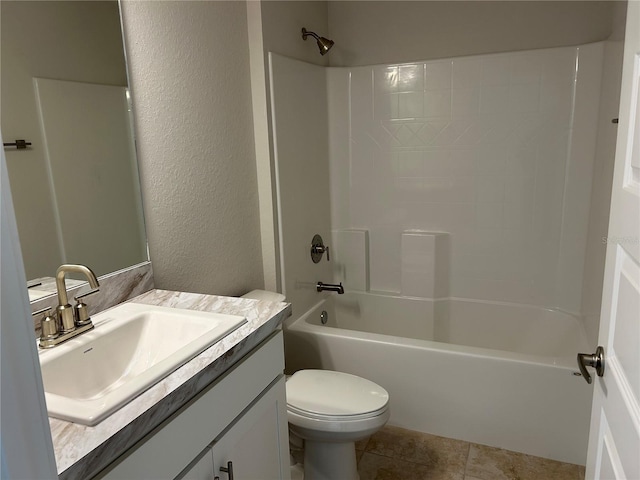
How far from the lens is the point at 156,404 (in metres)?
0.88

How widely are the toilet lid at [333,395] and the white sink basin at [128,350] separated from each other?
62 centimetres

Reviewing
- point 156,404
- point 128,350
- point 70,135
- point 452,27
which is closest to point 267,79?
point 70,135

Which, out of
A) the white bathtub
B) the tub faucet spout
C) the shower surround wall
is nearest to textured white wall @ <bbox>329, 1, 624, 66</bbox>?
the shower surround wall

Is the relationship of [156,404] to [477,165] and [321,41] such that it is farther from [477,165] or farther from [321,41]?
[477,165]

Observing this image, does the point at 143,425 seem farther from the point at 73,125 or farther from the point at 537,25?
the point at 537,25

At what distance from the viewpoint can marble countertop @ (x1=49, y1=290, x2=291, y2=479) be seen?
0.75 m

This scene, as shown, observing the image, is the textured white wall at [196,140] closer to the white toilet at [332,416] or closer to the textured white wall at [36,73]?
the textured white wall at [36,73]

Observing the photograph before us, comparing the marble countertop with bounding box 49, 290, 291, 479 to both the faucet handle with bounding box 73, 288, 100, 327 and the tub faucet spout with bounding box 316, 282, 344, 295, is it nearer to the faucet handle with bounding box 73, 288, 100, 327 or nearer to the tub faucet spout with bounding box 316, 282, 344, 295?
the faucet handle with bounding box 73, 288, 100, 327

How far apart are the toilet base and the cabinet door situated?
36 centimetres

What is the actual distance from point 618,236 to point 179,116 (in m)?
1.43

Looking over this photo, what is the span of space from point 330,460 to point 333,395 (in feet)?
0.84

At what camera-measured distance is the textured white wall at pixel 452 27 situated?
2.31 m

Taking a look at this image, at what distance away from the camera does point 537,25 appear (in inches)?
93.6

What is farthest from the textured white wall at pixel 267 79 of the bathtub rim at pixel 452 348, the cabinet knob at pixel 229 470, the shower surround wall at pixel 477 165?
the cabinet knob at pixel 229 470
